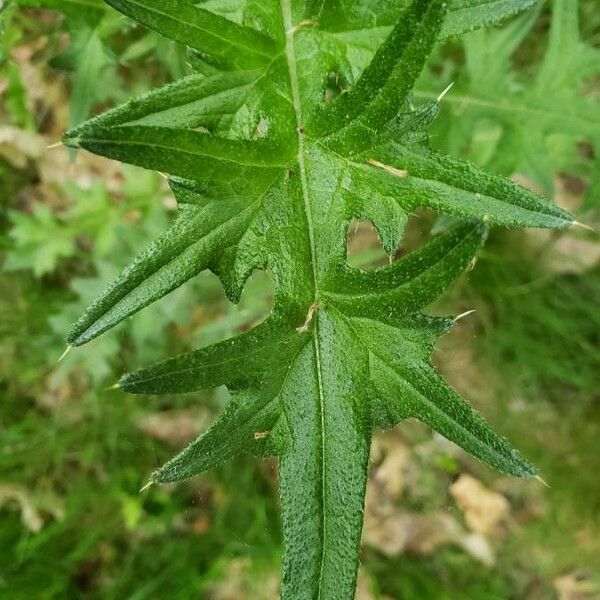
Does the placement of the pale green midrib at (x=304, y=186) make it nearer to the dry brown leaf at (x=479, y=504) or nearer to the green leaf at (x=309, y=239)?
the green leaf at (x=309, y=239)

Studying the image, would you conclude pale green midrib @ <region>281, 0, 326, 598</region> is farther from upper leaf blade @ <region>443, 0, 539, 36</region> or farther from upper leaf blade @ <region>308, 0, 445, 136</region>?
upper leaf blade @ <region>443, 0, 539, 36</region>

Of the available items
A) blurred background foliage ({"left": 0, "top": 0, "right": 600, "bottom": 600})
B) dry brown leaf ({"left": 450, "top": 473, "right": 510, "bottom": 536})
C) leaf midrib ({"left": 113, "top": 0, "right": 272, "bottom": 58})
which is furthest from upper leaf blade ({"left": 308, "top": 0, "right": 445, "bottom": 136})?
dry brown leaf ({"left": 450, "top": 473, "right": 510, "bottom": 536})

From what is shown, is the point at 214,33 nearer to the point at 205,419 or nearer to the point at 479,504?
the point at 205,419

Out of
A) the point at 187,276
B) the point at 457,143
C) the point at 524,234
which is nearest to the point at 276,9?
the point at 187,276

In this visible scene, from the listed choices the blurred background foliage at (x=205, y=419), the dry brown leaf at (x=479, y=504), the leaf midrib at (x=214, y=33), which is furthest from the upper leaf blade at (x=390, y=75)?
the dry brown leaf at (x=479, y=504)

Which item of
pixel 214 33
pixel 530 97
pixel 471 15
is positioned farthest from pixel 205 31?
pixel 530 97

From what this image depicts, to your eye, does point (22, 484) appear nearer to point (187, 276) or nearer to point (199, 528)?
point (199, 528)
